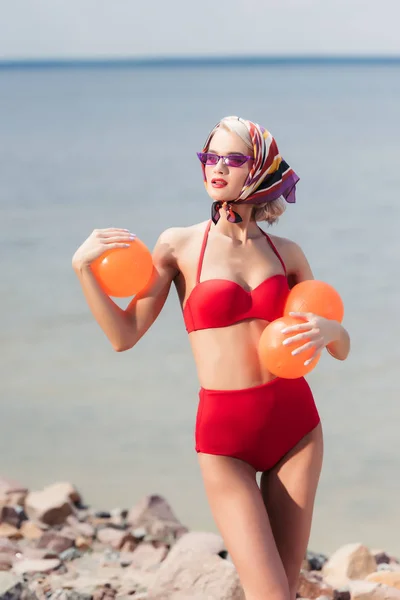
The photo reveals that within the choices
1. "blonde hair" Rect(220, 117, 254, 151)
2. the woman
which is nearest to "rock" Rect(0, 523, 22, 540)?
the woman

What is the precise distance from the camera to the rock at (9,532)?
5.90 meters

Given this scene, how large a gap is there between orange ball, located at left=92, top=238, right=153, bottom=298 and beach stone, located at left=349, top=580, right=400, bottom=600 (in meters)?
1.97

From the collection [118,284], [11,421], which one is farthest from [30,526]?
[118,284]

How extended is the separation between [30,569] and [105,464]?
1.73 meters

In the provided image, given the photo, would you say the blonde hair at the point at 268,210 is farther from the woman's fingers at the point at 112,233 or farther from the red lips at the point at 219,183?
the woman's fingers at the point at 112,233

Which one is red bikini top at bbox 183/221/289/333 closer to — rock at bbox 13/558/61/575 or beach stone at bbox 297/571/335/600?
beach stone at bbox 297/571/335/600

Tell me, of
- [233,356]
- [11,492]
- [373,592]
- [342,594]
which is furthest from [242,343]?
[11,492]

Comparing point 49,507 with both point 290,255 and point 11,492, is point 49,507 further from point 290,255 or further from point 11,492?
point 290,255

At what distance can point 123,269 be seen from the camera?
3520 mm

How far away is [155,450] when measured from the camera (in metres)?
7.08

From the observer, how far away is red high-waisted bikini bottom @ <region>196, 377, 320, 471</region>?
11.7 feet

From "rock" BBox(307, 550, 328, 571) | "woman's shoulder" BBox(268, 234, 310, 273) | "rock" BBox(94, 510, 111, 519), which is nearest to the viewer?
"woman's shoulder" BBox(268, 234, 310, 273)

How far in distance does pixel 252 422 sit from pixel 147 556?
230 cm

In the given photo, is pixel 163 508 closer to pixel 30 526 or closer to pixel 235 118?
pixel 30 526
